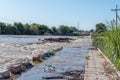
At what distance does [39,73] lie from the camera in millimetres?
20141

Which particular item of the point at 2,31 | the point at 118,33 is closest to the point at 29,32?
the point at 2,31

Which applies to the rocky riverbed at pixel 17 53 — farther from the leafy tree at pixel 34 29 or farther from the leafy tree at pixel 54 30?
the leafy tree at pixel 54 30

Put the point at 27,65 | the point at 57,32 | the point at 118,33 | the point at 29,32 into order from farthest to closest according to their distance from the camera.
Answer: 1. the point at 57,32
2. the point at 29,32
3. the point at 27,65
4. the point at 118,33

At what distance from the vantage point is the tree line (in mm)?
140875

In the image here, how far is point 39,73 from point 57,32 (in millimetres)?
154714

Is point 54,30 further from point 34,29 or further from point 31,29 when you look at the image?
point 31,29

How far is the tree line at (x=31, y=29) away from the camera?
14088 centimetres

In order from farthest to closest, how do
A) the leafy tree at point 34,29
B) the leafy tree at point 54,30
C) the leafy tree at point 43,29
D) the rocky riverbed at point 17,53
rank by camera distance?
the leafy tree at point 54,30 < the leafy tree at point 43,29 < the leafy tree at point 34,29 < the rocky riverbed at point 17,53

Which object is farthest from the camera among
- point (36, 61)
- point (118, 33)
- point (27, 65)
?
point (36, 61)

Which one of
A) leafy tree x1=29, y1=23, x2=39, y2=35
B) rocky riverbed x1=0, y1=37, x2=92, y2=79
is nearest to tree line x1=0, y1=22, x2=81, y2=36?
leafy tree x1=29, y1=23, x2=39, y2=35

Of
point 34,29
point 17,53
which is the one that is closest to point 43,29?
point 34,29

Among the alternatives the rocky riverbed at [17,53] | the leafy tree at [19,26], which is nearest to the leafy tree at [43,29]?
the leafy tree at [19,26]

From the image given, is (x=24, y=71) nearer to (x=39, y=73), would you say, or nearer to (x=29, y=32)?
(x=39, y=73)

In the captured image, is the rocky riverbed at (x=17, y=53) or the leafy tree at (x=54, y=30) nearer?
the rocky riverbed at (x=17, y=53)
